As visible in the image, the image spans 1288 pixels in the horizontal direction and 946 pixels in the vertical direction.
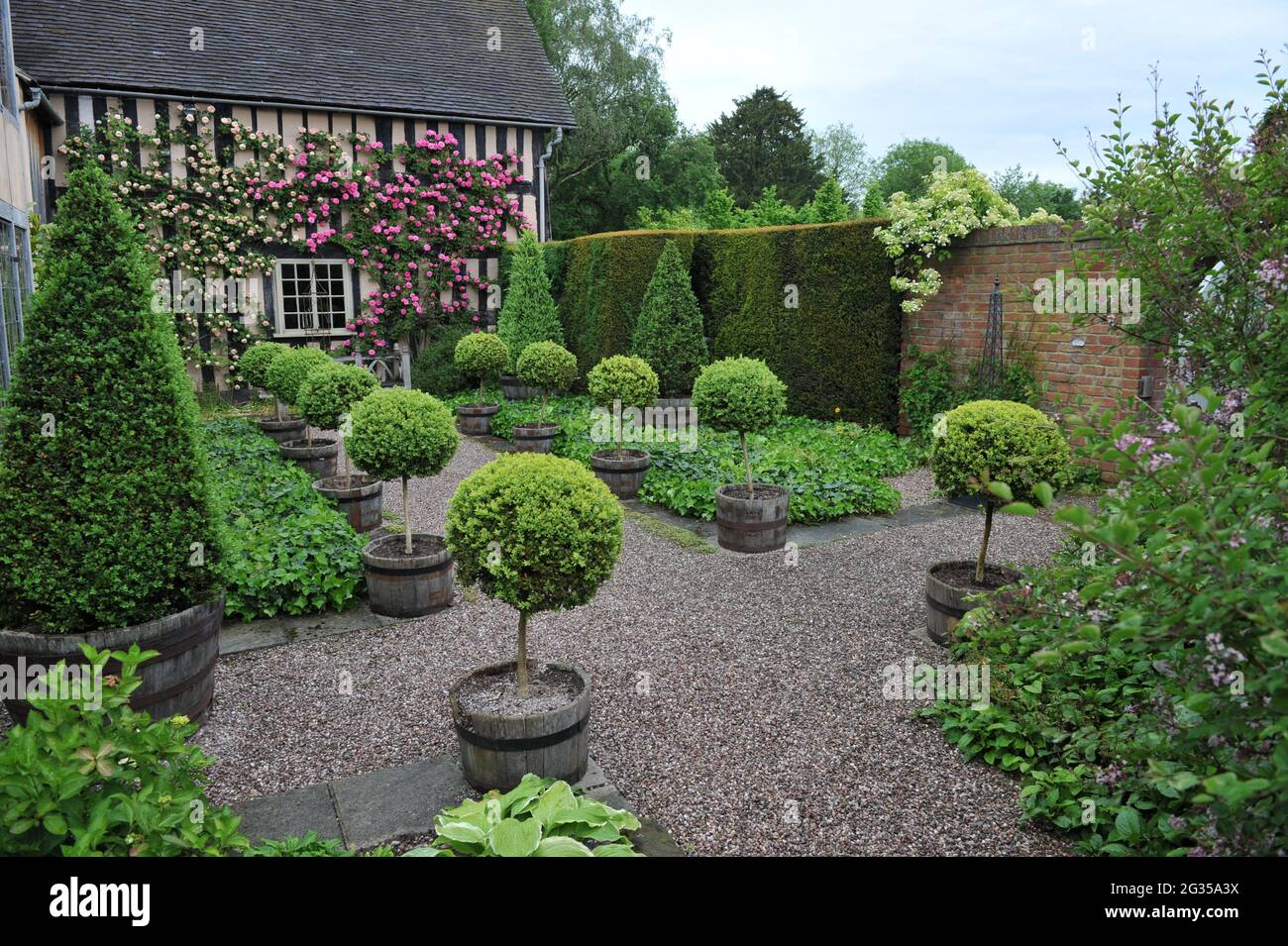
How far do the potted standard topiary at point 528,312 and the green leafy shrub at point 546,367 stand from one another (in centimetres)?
391

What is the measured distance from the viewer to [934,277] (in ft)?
35.2

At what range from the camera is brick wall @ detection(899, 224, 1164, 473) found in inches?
364

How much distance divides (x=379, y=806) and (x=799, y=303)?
10091 mm

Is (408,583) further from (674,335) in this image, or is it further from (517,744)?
(674,335)

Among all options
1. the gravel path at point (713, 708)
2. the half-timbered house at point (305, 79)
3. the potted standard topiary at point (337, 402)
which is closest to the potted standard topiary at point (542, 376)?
the potted standard topiary at point (337, 402)

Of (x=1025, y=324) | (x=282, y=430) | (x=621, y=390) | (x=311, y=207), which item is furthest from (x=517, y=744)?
(x=311, y=207)

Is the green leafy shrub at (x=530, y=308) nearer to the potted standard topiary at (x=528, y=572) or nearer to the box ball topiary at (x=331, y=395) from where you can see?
the box ball topiary at (x=331, y=395)

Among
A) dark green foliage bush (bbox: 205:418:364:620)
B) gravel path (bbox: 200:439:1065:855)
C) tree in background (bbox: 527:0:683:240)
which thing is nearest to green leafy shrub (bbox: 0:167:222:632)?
dark green foliage bush (bbox: 205:418:364:620)

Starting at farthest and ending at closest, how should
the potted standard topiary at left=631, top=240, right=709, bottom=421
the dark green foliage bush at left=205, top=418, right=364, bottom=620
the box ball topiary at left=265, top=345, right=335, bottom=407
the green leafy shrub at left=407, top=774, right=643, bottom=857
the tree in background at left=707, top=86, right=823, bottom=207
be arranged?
the tree in background at left=707, top=86, right=823, bottom=207 → the potted standard topiary at left=631, top=240, right=709, bottom=421 → the box ball topiary at left=265, top=345, right=335, bottom=407 → the dark green foliage bush at left=205, top=418, right=364, bottom=620 → the green leafy shrub at left=407, top=774, right=643, bottom=857

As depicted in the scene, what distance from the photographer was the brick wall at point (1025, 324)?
9258 mm

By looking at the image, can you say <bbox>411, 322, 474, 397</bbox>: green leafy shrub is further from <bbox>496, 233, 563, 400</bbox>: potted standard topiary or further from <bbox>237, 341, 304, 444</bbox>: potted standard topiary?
<bbox>237, 341, 304, 444</bbox>: potted standard topiary

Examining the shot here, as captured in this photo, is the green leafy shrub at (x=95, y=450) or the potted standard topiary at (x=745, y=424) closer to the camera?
the green leafy shrub at (x=95, y=450)

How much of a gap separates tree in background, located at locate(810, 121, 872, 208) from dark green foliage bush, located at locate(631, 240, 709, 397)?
5164 cm

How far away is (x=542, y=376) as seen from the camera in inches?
472
